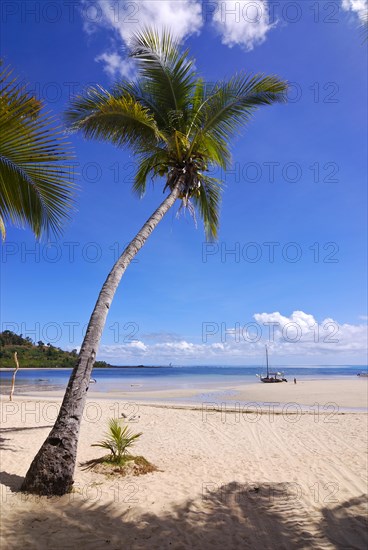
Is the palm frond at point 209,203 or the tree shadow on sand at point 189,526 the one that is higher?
the palm frond at point 209,203

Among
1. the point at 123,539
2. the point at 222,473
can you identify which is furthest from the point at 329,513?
the point at 123,539

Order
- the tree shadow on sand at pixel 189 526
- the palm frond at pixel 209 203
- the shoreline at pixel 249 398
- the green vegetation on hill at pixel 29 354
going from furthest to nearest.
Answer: the green vegetation on hill at pixel 29 354
the shoreline at pixel 249 398
the palm frond at pixel 209 203
the tree shadow on sand at pixel 189 526

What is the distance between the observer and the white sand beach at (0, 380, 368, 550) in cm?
465

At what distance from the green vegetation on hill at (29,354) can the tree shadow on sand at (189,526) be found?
410 feet

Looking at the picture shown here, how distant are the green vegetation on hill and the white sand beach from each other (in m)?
121

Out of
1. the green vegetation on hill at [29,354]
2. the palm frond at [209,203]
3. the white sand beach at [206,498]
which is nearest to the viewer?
the white sand beach at [206,498]

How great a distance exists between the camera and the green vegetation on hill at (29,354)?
4840 inches

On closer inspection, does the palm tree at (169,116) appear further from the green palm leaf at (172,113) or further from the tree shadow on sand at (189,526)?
the tree shadow on sand at (189,526)

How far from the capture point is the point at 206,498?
6.27 meters

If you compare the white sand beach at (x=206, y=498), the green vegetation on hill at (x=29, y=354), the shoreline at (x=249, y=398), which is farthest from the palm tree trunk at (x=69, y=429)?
the green vegetation on hill at (x=29, y=354)

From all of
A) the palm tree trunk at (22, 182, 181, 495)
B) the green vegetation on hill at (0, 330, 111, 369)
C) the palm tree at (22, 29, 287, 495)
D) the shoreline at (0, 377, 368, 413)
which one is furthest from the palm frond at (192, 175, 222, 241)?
the green vegetation on hill at (0, 330, 111, 369)

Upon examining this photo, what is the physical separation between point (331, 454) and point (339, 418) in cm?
723

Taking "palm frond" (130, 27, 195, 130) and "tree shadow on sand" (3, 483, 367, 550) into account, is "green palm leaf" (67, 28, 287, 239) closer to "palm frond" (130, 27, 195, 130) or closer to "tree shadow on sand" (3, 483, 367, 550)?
"palm frond" (130, 27, 195, 130)

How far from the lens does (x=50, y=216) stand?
5469 millimetres
